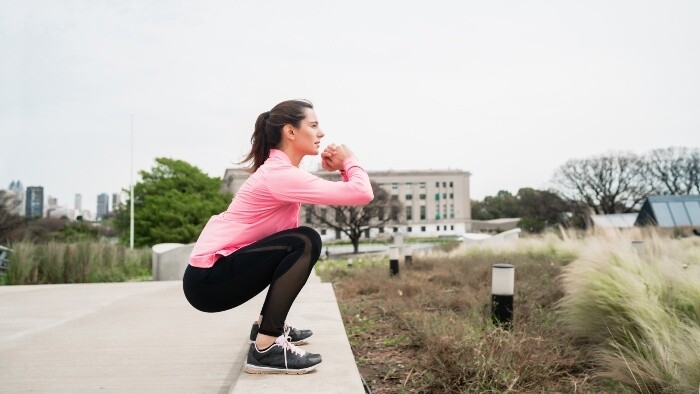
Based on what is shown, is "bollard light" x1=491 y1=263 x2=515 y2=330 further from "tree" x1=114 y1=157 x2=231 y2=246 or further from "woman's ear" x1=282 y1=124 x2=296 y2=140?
"tree" x1=114 y1=157 x2=231 y2=246

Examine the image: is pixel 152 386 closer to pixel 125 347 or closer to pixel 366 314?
pixel 125 347

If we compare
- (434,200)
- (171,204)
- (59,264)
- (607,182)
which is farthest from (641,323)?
(434,200)

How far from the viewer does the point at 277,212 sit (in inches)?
83.5

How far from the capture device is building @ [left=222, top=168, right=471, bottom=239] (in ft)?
274

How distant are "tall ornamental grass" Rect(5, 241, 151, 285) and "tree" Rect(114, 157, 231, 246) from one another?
18.1 meters

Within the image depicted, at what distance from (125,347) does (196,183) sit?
94.7ft

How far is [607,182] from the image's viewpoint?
42906 millimetres

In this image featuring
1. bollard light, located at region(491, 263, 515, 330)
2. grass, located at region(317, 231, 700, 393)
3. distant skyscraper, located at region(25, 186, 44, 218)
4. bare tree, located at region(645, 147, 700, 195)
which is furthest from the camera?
distant skyscraper, located at region(25, 186, 44, 218)

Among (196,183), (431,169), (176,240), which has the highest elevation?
(431,169)

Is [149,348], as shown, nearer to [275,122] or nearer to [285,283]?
[285,283]

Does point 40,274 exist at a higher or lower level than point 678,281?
lower

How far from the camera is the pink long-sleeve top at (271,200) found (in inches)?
76.3

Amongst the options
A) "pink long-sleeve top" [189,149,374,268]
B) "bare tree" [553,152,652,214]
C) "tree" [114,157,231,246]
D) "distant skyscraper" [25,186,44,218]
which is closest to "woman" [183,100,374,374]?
"pink long-sleeve top" [189,149,374,268]

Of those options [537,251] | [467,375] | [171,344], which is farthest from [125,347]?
[537,251]
